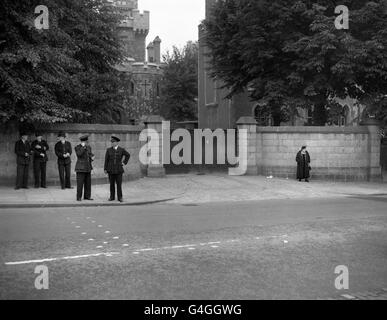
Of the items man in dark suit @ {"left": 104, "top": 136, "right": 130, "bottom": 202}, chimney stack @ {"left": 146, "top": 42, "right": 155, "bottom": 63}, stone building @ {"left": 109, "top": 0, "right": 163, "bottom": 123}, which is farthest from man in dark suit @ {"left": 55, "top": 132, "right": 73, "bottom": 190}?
chimney stack @ {"left": 146, "top": 42, "right": 155, "bottom": 63}

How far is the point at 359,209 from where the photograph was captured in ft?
44.4

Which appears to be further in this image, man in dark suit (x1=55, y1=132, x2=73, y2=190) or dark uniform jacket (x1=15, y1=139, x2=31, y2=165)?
man in dark suit (x1=55, y1=132, x2=73, y2=190)

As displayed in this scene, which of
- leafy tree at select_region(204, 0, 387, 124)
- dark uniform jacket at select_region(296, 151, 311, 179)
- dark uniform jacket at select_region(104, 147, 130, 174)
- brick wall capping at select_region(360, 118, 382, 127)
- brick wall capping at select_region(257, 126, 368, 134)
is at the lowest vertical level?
dark uniform jacket at select_region(296, 151, 311, 179)

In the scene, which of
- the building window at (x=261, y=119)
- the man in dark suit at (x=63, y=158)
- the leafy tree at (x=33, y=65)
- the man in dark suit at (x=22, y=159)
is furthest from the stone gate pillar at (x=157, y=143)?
the building window at (x=261, y=119)

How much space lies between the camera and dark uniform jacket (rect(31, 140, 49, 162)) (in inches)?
651

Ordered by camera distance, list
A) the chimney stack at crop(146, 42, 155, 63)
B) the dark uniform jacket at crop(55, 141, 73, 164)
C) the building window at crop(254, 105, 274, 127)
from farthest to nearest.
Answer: the chimney stack at crop(146, 42, 155, 63)
the building window at crop(254, 105, 274, 127)
the dark uniform jacket at crop(55, 141, 73, 164)

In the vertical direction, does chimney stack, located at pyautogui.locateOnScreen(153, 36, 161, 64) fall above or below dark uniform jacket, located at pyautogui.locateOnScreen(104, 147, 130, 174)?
above

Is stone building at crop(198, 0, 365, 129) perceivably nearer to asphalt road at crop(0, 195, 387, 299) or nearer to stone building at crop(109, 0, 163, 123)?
stone building at crop(109, 0, 163, 123)

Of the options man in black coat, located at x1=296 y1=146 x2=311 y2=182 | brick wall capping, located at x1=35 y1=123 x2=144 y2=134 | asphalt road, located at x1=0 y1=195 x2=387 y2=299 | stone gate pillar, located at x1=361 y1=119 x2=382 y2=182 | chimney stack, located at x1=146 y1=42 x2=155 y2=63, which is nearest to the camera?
asphalt road, located at x1=0 y1=195 x2=387 y2=299

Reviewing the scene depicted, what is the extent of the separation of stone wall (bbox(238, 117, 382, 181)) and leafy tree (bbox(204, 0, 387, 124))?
2.14m

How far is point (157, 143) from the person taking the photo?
22.0 m

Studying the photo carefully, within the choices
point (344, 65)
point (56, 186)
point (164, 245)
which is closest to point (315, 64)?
point (344, 65)

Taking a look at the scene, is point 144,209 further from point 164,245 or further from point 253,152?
point 253,152
